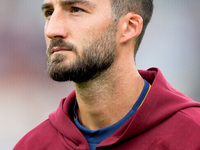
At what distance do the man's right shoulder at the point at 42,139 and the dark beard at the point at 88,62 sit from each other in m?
0.36

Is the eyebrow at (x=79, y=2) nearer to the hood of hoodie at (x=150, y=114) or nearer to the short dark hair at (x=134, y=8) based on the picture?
the short dark hair at (x=134, y=8)

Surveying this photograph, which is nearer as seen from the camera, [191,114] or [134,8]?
[191,114]

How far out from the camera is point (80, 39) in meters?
2.18

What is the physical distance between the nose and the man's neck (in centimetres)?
28

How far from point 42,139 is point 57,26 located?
65 cm

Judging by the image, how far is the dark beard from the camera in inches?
85.5

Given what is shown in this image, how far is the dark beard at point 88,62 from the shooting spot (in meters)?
2.17

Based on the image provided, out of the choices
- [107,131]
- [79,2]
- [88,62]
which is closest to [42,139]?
[107,131]

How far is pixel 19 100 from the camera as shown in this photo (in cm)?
557

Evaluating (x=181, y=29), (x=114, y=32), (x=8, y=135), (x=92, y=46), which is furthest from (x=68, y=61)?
(x=181, y=29)

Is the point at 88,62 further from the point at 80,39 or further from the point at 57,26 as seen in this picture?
the point at 57,26

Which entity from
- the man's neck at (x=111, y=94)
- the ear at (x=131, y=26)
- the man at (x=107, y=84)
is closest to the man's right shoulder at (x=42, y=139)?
the man at (x=107, y=84)

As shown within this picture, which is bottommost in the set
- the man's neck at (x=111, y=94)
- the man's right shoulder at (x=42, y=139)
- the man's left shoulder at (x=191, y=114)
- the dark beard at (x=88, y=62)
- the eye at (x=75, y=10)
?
the man's left shoulder at (x=191, y=114)

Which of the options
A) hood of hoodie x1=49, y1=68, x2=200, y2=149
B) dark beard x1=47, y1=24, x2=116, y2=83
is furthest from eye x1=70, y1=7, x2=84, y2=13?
hood of hoodie x1=49, y1=68, x2=200, y2=149
